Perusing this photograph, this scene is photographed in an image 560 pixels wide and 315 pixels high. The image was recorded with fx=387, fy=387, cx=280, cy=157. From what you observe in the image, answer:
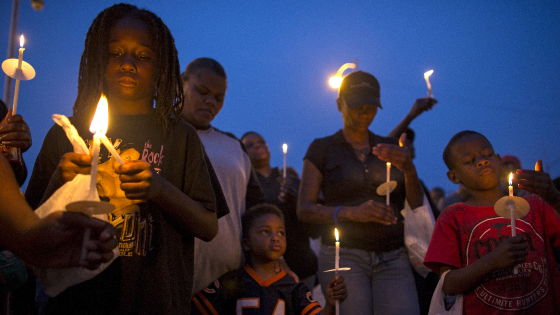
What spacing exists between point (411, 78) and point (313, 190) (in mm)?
62968

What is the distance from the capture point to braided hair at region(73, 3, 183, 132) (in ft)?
6.07

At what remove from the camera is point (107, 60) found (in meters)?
1.83

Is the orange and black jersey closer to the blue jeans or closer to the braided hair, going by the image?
the blue jeans

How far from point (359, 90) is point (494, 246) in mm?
1681

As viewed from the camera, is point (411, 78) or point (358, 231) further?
point (411, 78)

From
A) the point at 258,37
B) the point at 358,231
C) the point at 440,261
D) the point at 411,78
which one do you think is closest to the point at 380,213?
the point at 358,231

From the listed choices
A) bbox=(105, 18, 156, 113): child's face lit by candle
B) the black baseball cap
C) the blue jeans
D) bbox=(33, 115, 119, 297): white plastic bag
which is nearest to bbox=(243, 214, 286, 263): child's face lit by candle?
the blue jeans

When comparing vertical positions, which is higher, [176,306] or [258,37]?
[258,37]

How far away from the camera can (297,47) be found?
67438mm

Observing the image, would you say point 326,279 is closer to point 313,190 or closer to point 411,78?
point 313,190

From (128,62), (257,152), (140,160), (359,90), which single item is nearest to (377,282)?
(359,90)

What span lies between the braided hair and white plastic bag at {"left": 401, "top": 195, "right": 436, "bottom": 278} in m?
1.91

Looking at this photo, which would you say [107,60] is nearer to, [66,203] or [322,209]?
[66,203]

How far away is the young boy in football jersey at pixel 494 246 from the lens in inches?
75.1
